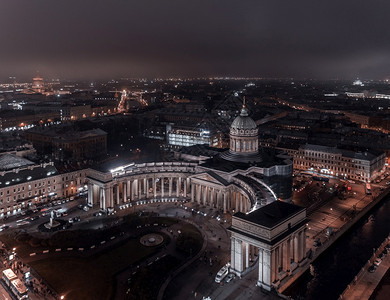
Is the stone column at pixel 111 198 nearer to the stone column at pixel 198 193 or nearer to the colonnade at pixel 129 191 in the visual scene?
the colonnade at pixel 129 191

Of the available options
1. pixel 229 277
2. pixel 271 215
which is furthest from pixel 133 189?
pixel 271 215

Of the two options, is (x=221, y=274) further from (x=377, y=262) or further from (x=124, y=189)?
(x=124, y=189)

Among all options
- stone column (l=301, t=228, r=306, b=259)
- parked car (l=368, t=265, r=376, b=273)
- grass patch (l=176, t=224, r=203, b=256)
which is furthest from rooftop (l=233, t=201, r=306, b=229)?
parked car (l=368, t=265, r=376, b=273)

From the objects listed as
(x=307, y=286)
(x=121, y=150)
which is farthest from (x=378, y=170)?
(x=121, y=150)

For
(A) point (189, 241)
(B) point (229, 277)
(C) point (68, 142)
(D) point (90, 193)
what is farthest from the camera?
(C) point (68, 142)

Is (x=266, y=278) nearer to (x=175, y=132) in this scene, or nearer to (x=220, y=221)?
(x=220, y=221)

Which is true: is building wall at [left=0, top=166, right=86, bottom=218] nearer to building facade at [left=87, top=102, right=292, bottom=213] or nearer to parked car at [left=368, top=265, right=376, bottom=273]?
building facade at [left=87, top=102, right=292, bottom=213]
